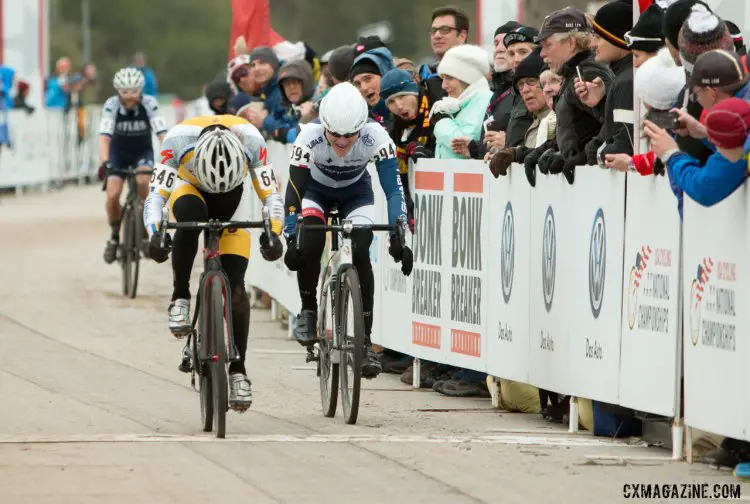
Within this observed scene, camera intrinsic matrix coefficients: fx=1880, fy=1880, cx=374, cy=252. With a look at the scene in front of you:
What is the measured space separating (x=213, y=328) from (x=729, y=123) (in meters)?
3.21

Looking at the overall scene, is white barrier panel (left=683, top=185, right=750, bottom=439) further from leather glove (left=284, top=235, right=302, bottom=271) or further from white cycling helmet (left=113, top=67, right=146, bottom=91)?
white cycling helmet (left=113, top=67, right=146, bottom=91)

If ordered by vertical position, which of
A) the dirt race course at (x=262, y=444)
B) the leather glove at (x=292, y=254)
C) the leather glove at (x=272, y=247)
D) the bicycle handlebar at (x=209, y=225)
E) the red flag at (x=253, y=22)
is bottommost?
the dirt race course at (x=262, y=444)

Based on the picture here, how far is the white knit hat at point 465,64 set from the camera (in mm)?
12883

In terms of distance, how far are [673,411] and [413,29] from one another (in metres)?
96.1

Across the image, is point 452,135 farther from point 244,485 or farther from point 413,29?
point 413,29

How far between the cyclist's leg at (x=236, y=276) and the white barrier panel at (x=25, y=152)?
25.5 metres

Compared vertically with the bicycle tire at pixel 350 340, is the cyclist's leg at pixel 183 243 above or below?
above

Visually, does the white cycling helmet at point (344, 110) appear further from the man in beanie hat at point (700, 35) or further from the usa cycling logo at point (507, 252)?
the man in beanie hat at point (700, 35)

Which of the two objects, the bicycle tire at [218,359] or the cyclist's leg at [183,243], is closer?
the bicycle tire at [218,359]

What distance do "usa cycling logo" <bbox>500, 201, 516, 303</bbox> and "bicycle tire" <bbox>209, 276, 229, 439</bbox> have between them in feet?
7.17

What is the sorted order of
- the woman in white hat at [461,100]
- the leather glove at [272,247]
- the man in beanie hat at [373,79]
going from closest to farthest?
the leather glove at [272,247] < the woman in white hat at [461,100] < the man in beanie hat at [373,79]

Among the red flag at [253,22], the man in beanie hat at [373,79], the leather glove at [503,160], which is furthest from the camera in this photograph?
the red flag at [253,22]

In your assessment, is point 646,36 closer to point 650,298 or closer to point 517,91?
point 650,298

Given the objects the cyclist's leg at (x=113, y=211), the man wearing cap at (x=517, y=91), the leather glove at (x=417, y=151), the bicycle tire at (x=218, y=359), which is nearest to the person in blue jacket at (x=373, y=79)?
the leather glove at (x=417, y=151)
